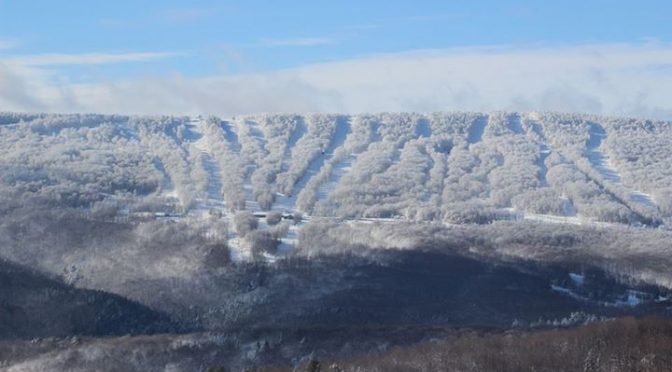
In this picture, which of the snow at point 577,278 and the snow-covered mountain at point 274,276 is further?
the snow at point 577,278

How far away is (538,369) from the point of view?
81625mm

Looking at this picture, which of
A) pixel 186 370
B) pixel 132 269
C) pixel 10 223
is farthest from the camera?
pixel 10 223

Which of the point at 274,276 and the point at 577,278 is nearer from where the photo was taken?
the point at 274,276

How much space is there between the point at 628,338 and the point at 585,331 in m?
4.55

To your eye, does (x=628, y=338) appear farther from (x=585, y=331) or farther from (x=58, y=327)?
(x=58, y=327)

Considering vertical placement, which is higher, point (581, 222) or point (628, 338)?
point (628, 338)

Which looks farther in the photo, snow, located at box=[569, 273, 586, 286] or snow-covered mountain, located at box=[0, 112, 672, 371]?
snow, located at box=[569, 273, 586, 286]

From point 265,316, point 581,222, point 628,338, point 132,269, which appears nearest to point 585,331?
point 628,338

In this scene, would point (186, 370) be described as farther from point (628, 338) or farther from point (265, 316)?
point (628, 338)

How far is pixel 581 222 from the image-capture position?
197 meters

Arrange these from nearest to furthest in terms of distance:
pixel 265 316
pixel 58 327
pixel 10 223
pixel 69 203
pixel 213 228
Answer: pixel 58 327
pixel 265 316
pixel 10 223
pixel 213 228
pixel 69 203

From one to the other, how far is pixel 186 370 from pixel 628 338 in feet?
124

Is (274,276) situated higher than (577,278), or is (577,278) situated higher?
(274,276)

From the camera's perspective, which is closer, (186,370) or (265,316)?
(186,370)
